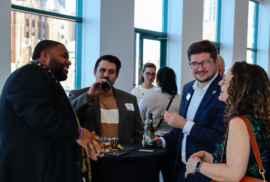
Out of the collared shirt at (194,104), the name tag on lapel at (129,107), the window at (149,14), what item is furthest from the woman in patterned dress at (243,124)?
the window at (149,14)

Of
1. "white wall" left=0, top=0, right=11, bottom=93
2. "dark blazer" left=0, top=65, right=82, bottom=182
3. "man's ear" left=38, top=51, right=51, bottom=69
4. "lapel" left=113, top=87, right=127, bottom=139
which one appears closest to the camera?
"dark blazer" left=0, top=65, right=82, bottom=182

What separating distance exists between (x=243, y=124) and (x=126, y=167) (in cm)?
96

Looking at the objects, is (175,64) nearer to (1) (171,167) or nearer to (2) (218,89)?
(1) (171,167)

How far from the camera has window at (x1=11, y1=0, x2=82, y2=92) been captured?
13.3ft

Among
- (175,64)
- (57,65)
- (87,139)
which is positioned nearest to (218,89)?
(87,139)

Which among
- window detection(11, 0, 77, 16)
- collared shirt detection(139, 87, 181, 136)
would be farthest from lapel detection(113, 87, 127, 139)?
window detection(11, 0, 77, 16)

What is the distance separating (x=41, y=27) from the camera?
172 inches

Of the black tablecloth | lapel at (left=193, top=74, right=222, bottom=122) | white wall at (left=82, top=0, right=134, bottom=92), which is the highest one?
white wall at (left=82, top=0, right=134, bottom=92)

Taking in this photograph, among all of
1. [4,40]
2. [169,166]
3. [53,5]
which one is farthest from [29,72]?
[53,5]

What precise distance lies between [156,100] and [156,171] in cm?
108

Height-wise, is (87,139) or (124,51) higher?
(124,51)

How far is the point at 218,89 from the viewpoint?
Answer: 1982 mm

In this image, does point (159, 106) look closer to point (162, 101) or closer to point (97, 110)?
point (162, 101)

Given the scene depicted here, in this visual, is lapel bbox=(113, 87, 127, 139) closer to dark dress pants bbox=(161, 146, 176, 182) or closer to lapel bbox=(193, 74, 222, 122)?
dark dress pants bbox=(161, 146, 176, 182)
